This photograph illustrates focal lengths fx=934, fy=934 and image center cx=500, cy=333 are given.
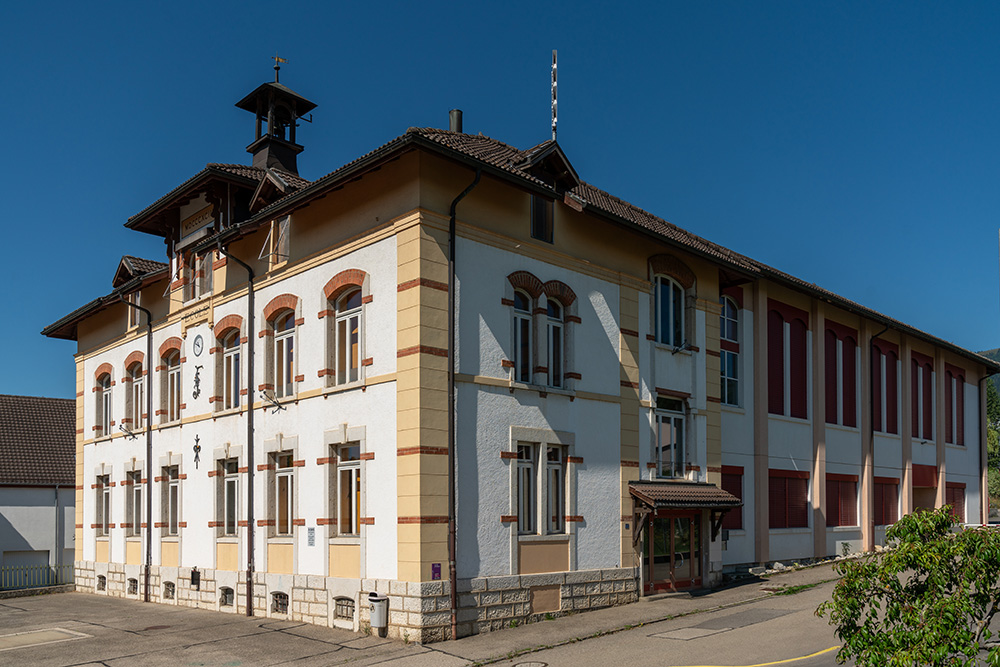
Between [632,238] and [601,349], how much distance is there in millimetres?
3111

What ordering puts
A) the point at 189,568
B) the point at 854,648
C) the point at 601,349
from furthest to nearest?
the point at 189,568 < the point at 601,349 < the point at 854,648

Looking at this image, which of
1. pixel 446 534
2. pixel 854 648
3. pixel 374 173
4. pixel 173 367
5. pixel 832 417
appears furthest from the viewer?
pixel 832 417

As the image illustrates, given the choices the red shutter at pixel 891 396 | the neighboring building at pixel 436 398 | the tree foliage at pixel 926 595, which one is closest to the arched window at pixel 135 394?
the neighboring building at pixel 436 398

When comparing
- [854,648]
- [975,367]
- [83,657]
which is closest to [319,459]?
[83,657]

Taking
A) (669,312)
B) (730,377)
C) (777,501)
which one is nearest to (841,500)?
(777,501)

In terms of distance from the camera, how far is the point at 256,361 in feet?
71.5

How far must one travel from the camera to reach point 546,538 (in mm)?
19156

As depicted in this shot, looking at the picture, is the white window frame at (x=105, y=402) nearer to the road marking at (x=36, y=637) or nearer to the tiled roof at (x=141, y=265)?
the tiled roof at (x=141, y=265)

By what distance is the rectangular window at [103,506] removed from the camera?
Result: 96.6 feet

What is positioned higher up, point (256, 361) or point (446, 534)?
point (256, 361)

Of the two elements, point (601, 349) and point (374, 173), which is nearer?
point (374, 173)

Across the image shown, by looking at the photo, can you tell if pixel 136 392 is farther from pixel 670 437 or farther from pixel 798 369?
pixel 798 369

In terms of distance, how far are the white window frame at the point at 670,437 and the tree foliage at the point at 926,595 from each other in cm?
1328

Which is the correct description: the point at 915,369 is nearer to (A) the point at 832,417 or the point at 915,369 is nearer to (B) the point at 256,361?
(A) the point at 832,417
